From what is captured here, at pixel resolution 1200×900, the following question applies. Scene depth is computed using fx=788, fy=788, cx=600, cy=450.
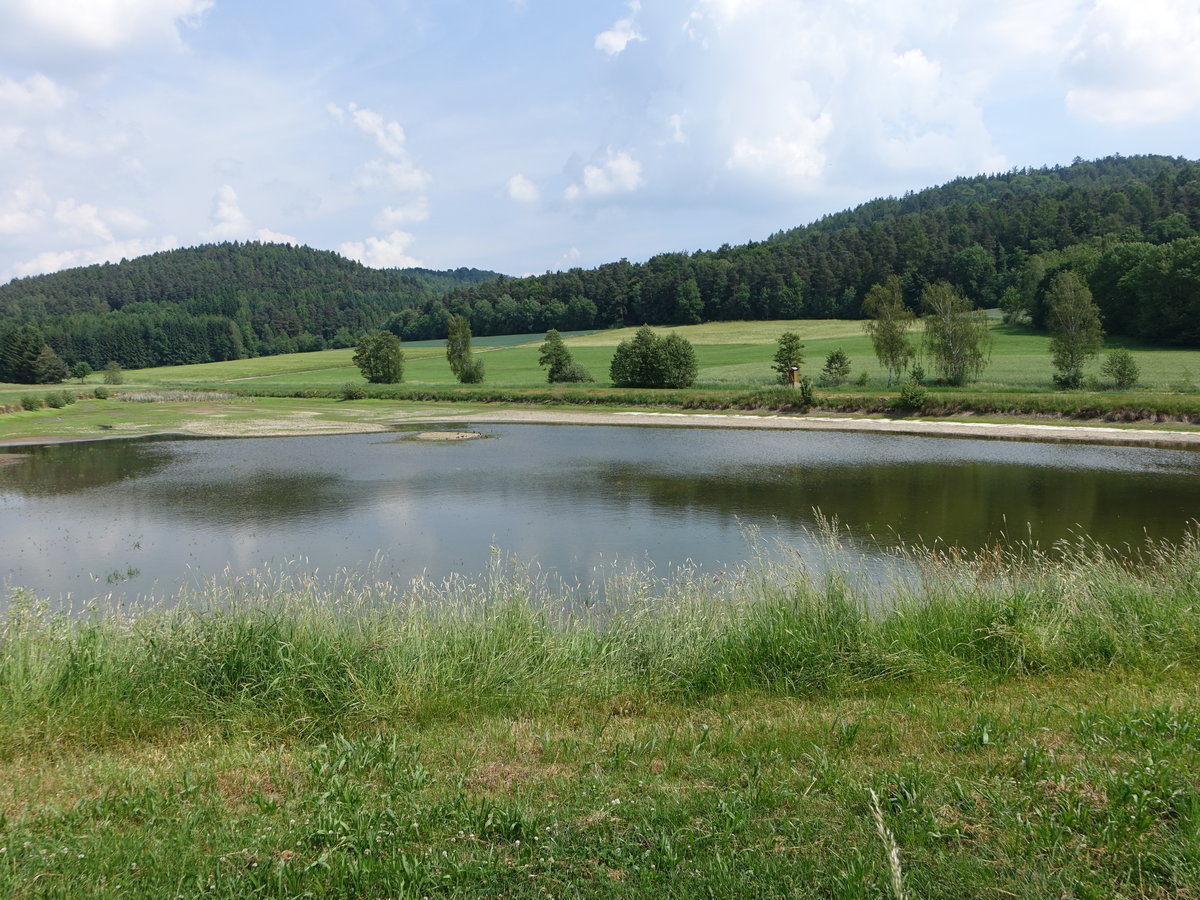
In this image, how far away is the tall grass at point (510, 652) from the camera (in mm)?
6281

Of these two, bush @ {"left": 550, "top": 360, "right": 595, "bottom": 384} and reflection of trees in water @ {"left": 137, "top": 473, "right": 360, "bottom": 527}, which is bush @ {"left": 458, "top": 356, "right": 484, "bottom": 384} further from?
reflection of trees in water @ {"left": 137, "top": 473, "right": 360, "bottom": 527}

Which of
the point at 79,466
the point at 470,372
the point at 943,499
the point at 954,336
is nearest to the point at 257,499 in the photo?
the point at 79,466

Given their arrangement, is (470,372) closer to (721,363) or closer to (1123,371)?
(721,363)

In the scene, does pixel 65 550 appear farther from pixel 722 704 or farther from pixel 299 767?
pixel 722 704

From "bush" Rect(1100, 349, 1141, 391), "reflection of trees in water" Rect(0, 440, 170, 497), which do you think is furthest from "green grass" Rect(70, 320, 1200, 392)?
"reflection of trees in water" Rect(0, 440, 170, 497)

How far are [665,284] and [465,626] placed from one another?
110m

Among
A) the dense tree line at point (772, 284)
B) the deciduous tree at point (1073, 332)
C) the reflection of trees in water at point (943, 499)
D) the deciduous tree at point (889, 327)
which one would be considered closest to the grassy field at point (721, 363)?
the deciduous tree at point (1073, 332)

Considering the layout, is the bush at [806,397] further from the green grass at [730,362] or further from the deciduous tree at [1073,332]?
the deciduous tree at [1073,332]

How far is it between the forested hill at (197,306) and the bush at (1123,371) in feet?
382

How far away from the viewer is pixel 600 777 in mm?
4723

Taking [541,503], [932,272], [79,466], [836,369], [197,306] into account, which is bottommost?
[541,503]

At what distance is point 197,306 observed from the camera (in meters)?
150

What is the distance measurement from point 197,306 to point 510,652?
16398 centimetres

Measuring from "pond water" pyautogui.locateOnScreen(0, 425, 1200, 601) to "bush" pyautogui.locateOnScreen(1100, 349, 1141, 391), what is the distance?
532 inches
